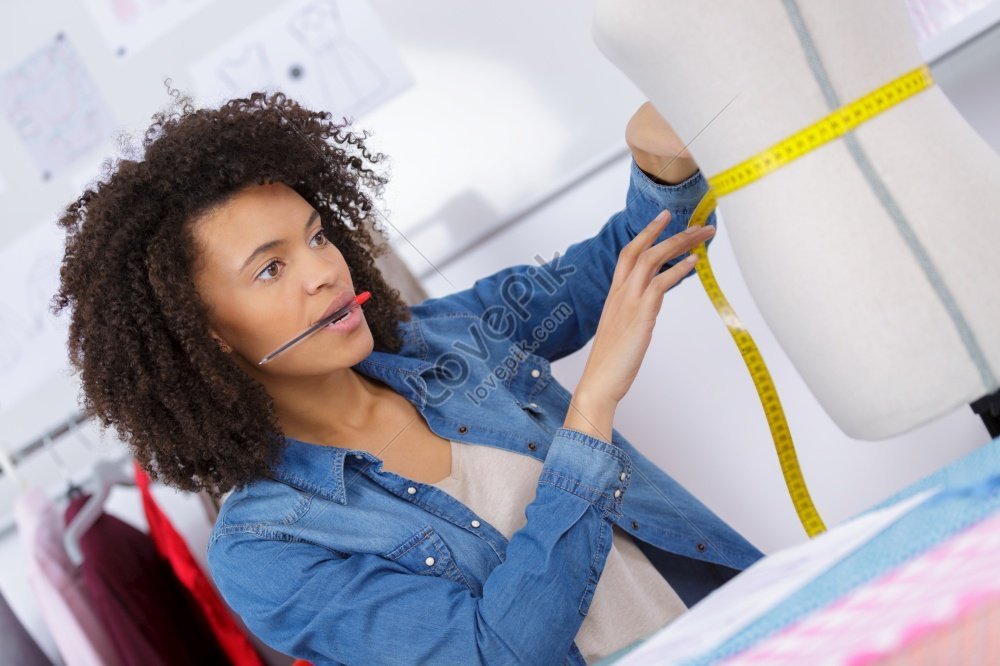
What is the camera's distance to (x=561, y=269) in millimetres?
844

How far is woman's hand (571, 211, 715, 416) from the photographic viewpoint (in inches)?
25.7

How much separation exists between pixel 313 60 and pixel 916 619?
1195 millimetres

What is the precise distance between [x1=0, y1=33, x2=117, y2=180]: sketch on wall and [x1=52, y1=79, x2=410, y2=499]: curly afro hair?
24.2 inches

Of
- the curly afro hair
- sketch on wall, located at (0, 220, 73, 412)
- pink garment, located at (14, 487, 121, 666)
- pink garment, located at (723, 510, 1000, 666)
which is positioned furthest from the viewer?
sketch on wall, located at (0, 220, 73, 412)

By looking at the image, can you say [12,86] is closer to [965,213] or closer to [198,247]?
[198,247]

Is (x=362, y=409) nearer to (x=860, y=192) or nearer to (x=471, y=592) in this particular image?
(x=471, y=592)

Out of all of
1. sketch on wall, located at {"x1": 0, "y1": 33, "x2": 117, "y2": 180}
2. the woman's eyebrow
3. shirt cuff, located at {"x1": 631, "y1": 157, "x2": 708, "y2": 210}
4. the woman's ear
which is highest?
sketch on wall, located at {"x1": 0, "y1": 33, "x2": 117, "y2": 180}

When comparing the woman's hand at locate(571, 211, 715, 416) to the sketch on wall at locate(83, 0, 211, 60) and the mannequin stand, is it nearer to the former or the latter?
the mannequin stand

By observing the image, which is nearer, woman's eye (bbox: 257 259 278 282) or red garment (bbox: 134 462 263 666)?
woman's eye (bbox: 257 259 278 282)

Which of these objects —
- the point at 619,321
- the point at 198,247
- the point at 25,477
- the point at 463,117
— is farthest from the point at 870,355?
the point at 25,477

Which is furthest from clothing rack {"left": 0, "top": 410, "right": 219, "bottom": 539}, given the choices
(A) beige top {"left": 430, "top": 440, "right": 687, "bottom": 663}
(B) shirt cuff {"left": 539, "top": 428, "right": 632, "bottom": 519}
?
(B) shirt cuff {"left": 539, "top": 428, "right": 632, "bottom": 519}

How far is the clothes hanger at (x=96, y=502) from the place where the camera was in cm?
115

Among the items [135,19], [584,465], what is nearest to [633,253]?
[584,465]

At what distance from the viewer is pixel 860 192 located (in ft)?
1.70
